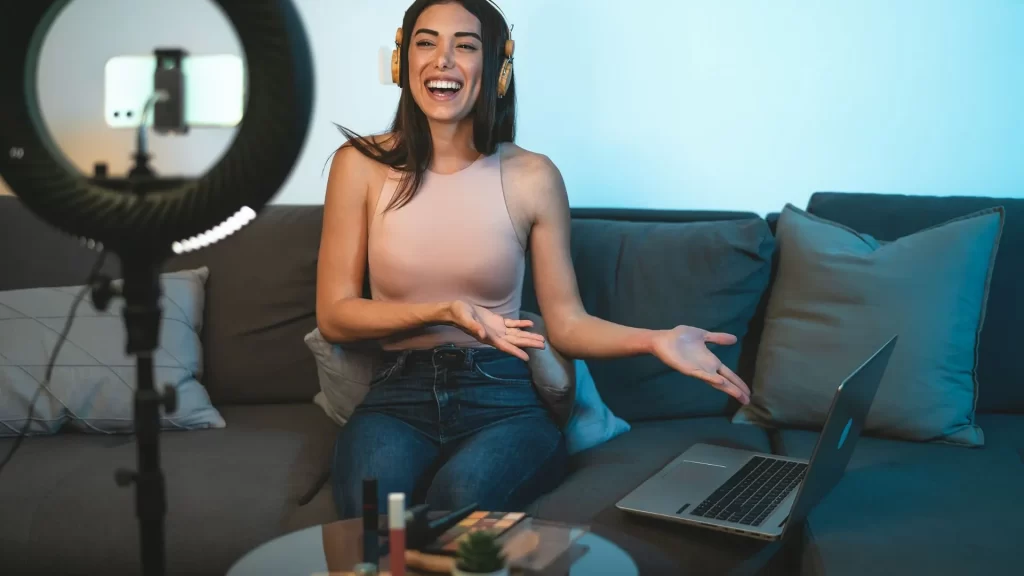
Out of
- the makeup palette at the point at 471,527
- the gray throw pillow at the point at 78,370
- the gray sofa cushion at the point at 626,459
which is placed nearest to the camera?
the makeup palette at the point at 471,527

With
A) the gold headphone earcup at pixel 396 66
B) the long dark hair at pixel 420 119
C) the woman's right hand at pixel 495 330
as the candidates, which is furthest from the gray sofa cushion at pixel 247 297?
the woman's right hand at pixel 495 330

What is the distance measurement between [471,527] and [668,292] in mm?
1077

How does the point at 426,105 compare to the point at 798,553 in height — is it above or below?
above

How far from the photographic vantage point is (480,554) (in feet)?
3.22

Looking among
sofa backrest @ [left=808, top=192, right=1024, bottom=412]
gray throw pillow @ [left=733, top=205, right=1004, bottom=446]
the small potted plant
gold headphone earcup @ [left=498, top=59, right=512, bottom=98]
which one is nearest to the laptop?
gray throw pillow @ [left=733, top=205, right=1004, bottom=446]

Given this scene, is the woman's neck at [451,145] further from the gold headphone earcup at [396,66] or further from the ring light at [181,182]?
the ring light at [181,182]

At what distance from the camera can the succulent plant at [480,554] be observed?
98 centimetres

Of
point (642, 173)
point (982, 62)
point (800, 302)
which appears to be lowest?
point (800, 302)

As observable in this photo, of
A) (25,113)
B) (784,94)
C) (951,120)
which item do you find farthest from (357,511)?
(951,120)

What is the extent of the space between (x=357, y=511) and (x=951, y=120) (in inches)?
69.1

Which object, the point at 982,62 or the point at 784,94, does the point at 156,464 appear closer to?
the point at 784,94

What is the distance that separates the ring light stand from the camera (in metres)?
0.74

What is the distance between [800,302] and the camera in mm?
2039

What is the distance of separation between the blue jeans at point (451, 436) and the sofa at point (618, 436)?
0.09 meters
